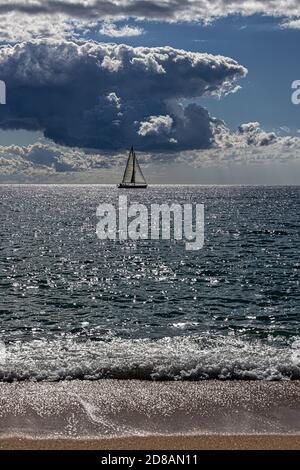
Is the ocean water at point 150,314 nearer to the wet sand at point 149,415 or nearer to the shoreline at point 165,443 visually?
the wet sand at point 149,415

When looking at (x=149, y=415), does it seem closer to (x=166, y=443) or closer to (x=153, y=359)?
(x=166, y=443)

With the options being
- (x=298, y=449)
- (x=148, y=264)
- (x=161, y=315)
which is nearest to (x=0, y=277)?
(x=148, y=264)

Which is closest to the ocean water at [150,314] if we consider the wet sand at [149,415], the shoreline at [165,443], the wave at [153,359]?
the wave at [153,359]

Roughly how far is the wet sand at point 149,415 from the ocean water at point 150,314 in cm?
107

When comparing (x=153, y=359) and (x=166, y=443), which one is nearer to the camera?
(x=166, y=443)

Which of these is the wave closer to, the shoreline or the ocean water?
the ocean water

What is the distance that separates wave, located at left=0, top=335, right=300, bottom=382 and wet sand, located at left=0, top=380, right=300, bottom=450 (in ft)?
2.10

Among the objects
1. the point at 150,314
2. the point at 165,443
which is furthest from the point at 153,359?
the point at 150,314

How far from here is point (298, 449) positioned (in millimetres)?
11273

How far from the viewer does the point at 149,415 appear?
13.4m

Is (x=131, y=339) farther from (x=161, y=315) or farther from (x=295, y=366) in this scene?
(x=295, y=366)

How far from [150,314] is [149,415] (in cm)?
1466

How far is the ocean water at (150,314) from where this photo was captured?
17.4 m

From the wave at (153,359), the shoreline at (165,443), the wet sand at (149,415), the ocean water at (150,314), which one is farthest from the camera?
the ocean water at (150,314)
